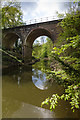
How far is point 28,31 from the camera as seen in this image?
1344 cm

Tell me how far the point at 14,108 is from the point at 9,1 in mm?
17883

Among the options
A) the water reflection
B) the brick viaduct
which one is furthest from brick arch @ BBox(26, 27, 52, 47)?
the water reflection

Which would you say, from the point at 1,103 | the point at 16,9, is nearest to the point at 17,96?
the point at 1,103

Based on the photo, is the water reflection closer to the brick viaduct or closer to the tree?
the brick viaduct

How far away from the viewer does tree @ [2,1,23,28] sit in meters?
13.4

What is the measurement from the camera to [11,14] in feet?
47.1

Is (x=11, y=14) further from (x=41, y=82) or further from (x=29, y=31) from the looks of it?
(x=41, y=82)

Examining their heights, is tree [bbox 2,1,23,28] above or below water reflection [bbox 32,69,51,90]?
above

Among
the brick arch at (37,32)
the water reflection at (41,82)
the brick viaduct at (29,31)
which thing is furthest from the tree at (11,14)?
the water reflection at (41,82)

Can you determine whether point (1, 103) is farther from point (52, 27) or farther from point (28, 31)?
point (28, 31)

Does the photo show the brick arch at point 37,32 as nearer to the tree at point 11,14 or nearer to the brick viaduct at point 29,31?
the brick viaduct at point 29,31

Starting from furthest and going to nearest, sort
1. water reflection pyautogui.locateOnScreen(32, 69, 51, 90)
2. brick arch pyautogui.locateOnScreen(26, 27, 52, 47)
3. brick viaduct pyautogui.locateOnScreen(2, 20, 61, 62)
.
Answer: brick arch pyautogui.locateOnScreen(26, 27, 52, 47) < brick viaduct pyautogui.locateOnScreen(2, 20, 61, 62) < water reflection pyautogui.locateOnScreen(32, 69, 51, 90)

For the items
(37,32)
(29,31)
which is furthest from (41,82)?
(37,32)

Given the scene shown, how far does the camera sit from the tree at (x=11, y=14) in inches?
527
